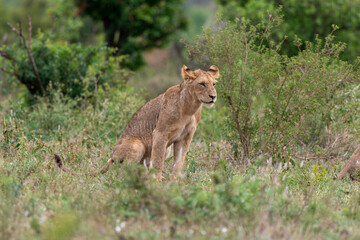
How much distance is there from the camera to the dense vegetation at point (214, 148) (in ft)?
14.9

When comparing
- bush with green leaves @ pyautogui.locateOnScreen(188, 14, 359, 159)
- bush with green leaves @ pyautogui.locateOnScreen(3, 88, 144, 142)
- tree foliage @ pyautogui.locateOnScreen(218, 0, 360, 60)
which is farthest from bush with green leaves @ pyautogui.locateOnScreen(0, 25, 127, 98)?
bush with green leaves @ pyautogui.locateOnScreen(188, 14, 359, 159)

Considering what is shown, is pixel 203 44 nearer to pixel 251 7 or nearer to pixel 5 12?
pixel 251 7

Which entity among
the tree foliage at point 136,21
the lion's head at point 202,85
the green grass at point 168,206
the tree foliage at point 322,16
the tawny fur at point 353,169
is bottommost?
the tree foliage at point 136,21

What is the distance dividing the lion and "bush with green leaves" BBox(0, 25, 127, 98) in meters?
4.10

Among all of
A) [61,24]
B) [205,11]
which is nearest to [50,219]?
[61,24]

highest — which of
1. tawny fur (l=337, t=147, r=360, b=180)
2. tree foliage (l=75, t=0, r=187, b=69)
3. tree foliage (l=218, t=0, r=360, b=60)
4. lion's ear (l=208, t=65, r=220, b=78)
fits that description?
tree foliage (l=218, t=0, r=360, b=60)

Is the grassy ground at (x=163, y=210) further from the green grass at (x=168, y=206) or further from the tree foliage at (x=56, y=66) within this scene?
the tree foliage at (x=56, y=66)

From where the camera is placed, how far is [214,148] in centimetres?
810

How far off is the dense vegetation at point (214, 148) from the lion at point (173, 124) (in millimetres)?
365

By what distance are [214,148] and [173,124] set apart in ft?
5.22

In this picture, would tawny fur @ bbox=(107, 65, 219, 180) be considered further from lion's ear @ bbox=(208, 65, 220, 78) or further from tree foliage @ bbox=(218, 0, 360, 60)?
tree foliage @ bbox=(218, 0, 360, 60)

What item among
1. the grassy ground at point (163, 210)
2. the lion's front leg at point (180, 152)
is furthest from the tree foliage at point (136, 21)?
the grassy ground at point (163, 210)

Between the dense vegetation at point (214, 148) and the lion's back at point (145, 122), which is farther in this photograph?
the lion's back at point (145, 122)

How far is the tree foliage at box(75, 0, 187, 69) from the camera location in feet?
65.1
